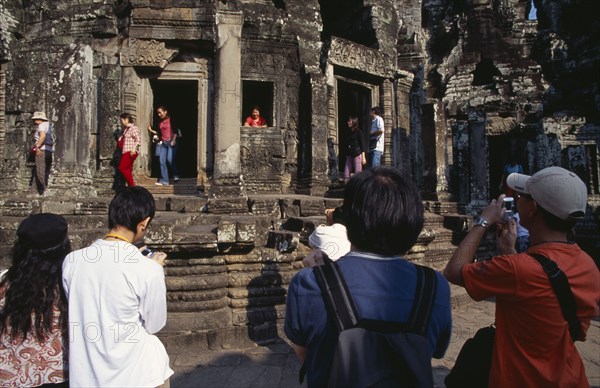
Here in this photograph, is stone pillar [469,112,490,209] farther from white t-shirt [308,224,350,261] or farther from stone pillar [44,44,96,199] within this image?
stone pillar [44,44,96,199]

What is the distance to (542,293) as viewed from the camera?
146cm

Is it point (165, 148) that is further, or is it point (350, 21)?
point (350, 21)

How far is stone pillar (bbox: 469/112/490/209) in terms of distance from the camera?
A: 993cm

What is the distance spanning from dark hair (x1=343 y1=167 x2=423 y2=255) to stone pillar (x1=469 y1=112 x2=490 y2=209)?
9591mm

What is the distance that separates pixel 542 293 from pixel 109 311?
1789 mm

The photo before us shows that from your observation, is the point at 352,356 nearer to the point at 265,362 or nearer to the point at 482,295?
the point at 482,295

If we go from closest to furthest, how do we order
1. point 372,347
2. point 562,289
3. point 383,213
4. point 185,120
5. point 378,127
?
point 372,347
point 383,213
point 562,289
point 378,127
point 185,120

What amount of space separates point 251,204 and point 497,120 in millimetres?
12675

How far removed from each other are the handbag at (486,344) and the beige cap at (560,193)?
22 cm

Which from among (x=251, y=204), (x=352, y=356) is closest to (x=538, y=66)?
(x=251, y=204)

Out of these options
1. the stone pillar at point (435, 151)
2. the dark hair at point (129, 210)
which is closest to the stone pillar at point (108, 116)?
the stone pillar at point (435, 151)

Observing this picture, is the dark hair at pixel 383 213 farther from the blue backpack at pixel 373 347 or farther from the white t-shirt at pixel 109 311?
the white t-shirt at pixel 109 311

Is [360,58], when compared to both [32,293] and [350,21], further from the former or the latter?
[32,293]

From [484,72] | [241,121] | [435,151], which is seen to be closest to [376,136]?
[435,151]
